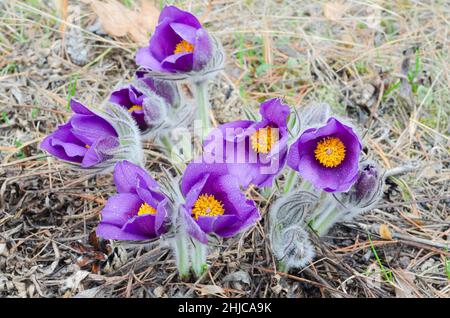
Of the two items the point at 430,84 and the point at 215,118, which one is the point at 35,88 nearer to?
the point at 215,118

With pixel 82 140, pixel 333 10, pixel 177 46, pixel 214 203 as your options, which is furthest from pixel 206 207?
pixel 333 10

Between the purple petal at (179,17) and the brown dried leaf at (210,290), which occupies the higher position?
the purple petal at (179,17)

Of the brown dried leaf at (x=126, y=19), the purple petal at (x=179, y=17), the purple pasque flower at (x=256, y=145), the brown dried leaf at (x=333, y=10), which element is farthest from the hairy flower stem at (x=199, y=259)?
the brown dried leaf at (x=333, y=10)

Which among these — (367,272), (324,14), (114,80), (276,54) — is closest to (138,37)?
(114,80)

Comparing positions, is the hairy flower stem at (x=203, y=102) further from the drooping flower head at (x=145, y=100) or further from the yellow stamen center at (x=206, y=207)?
the yellow stamen center at (x=206, y=207)

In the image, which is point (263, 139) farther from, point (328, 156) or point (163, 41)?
point (163, 41)
